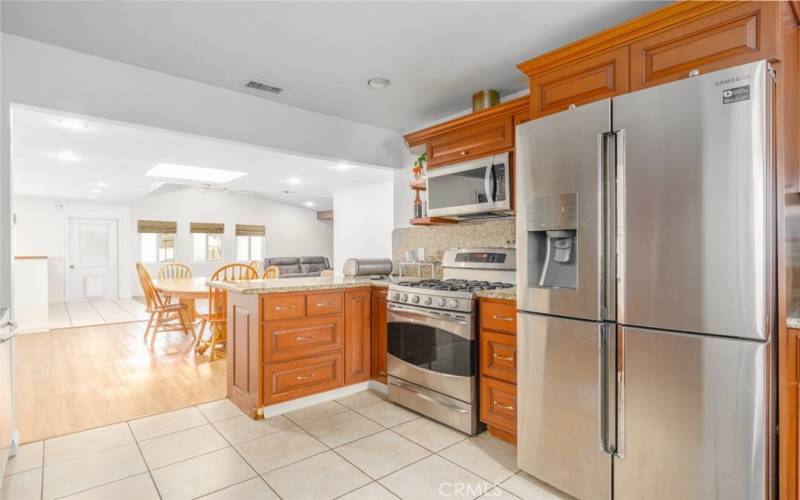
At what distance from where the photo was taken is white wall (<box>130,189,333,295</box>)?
9688 mm

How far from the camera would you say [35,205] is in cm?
862

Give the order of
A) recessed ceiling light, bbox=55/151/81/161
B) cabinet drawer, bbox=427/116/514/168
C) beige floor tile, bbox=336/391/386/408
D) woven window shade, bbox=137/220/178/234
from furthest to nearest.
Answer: woven window shade, bbox=137/220/178/234, recessed ceiling light, bbox=55/151/81/161, beige floor tile, bbox=336/391/386/408, cabinet drawer, bbox=427/116/514/168

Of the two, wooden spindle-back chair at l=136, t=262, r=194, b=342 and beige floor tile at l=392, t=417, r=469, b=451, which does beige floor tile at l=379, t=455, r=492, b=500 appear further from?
wooden spindle-back chair at l=136, t=262, r=194, b=342

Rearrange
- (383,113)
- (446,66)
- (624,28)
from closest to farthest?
(624,28)
(446,66)
(383,113)

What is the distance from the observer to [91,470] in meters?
2.15

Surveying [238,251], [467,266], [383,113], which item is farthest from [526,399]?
[238,251]

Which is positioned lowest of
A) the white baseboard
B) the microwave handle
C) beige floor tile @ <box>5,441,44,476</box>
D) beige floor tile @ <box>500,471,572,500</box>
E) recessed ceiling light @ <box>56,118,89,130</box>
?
beige floor tile @ <box>500,471,572,500</box>

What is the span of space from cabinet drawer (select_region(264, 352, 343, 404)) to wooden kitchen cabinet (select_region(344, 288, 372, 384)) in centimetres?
10

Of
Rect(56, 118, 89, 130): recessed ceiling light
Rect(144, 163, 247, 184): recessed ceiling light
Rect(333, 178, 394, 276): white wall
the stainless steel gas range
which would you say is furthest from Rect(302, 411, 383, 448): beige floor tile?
Rect(144, 163, 247, 184): recessed ceiling light

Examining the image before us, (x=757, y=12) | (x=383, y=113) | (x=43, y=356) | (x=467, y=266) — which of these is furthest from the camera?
(x=43, y=356)

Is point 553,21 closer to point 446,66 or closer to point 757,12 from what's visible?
point 446,66

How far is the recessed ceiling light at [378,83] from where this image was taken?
2906 mm

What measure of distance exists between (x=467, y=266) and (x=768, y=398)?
1979 mm

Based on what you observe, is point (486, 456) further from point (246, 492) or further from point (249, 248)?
point (249, 248)
